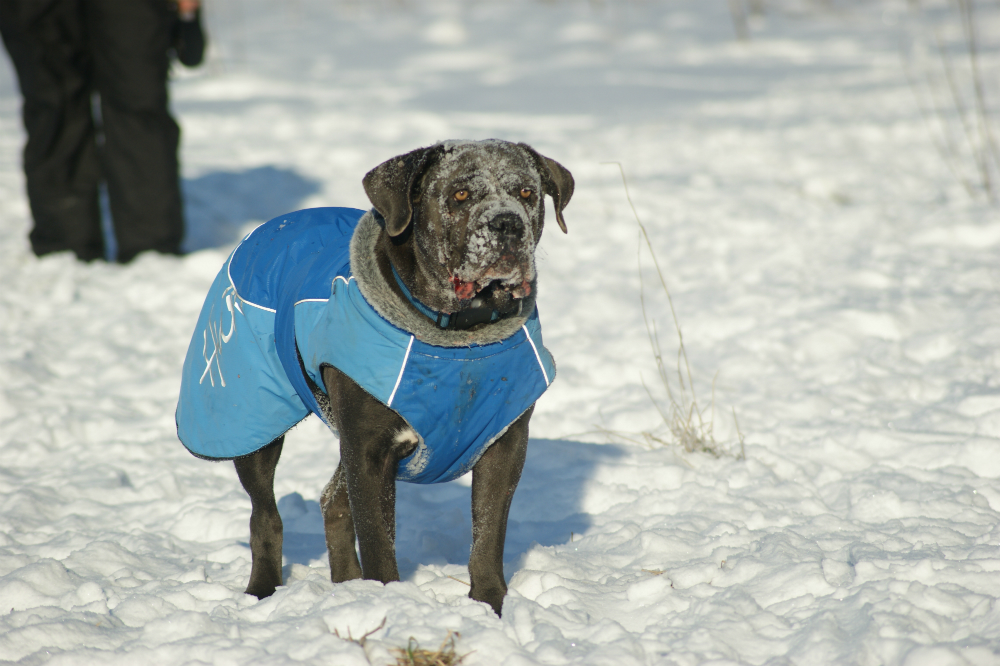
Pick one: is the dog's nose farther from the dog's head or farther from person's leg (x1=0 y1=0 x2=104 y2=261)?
person's leg (x1=0 y1=0 x2=104 y2=261)

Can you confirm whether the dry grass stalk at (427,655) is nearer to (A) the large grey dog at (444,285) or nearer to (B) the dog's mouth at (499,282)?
(A) the large grey dog at (444,285)

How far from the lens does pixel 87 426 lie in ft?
14.2

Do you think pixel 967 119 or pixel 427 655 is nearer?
pixel 427 655

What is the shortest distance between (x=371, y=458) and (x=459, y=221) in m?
0.69

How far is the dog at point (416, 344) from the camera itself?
7.89ft

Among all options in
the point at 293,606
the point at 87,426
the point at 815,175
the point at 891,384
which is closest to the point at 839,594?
the point at 293,606

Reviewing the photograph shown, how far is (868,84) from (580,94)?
12.0 feet

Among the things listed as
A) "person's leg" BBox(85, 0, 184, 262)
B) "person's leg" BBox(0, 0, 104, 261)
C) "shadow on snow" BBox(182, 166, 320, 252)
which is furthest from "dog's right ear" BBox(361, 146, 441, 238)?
"shadow on snow" BBox(182, 166, 320, 252)

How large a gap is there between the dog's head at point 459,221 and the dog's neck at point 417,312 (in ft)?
0.09

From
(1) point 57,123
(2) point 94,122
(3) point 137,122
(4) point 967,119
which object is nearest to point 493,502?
(3) point 137,122

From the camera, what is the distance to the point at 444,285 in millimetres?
2451

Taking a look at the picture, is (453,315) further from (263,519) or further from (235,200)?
(235,200)

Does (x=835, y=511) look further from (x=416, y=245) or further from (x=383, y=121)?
(x=383, y=121)

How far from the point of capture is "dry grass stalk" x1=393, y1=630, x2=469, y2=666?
7.14ft
